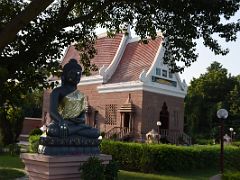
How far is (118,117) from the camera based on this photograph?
95.9ft

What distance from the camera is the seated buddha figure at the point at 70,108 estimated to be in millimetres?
6547

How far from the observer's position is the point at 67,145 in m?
6.42

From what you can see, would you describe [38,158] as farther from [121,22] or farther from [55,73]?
[121,22]

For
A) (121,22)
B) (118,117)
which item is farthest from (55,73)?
(118,117)

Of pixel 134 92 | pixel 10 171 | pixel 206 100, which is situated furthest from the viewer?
pixel 206 100

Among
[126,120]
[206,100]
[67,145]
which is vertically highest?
[206,100]

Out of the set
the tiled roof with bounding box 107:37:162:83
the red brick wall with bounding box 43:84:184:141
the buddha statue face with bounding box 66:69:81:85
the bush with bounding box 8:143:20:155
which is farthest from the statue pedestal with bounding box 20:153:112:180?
the tiled roof with bounding box 107:37:162:83

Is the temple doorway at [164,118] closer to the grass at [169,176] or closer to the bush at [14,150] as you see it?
the bush at [14,150]

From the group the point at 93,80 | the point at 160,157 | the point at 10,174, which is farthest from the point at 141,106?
the point at 10,174

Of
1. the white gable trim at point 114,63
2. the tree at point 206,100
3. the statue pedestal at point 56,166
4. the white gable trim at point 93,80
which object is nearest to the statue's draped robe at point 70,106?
the statue pedestal at point 56,166

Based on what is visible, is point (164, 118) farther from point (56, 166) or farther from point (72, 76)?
point (56, 166)

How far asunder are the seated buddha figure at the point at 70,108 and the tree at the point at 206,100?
39.0m

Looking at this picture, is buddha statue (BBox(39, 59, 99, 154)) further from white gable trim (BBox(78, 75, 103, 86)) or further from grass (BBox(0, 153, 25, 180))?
white gable trim (BBox(78, 75, 103, 86))

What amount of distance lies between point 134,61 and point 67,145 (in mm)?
24218
